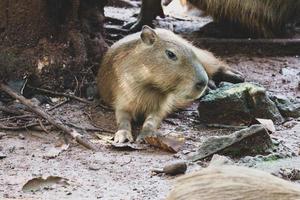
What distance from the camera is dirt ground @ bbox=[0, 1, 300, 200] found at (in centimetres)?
286

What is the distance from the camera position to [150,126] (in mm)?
3900

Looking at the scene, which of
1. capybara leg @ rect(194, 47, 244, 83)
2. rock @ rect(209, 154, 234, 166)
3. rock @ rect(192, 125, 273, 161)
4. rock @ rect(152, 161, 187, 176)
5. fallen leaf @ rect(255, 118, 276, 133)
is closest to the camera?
rock @ rect(209, 154, 234, 166)

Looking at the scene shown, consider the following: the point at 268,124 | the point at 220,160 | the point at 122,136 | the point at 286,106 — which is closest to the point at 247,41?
the point at 286,106

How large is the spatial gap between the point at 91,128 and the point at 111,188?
1.05 metres

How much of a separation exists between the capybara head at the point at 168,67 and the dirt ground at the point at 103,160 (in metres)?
0.27

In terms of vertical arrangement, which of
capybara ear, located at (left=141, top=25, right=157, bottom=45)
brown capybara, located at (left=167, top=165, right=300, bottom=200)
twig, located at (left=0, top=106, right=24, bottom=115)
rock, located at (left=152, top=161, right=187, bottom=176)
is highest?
brown capybara, located at (left=167, top=165, right=300, bottom=200)

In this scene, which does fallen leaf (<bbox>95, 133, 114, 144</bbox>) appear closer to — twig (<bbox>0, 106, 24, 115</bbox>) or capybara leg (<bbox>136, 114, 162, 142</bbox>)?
capybara leg (<bbox>136, 114, 162, 142</bbox>)

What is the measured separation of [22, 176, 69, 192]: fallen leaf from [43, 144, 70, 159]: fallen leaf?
0.43 m

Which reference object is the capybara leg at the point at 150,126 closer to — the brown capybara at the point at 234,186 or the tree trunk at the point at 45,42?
the tree trunk at the point at 45,42

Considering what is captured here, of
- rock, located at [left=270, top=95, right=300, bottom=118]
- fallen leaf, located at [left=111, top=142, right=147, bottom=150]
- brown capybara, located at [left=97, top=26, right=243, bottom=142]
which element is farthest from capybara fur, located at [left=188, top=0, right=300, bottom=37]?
fallen leaf, located at [left=111, top=142, right=147, bottom=150]

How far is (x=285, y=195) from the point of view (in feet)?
3.89

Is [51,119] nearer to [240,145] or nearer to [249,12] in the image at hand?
[240,145]

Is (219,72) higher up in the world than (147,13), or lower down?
lower down

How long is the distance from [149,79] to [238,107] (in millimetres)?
581
